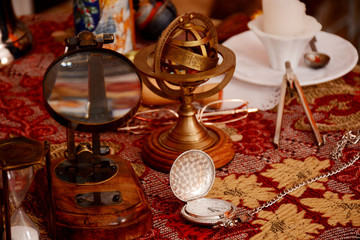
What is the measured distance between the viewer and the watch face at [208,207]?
0.72 metres

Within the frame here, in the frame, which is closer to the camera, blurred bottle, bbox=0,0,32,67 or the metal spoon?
the metal spoon

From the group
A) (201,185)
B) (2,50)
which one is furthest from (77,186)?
(2,50)

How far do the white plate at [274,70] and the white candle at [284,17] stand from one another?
0.30 feet

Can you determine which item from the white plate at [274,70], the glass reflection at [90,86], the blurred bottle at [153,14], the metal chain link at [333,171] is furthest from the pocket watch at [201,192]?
the blurred bottle at [153,14]

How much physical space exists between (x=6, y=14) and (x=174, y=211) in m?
0.74

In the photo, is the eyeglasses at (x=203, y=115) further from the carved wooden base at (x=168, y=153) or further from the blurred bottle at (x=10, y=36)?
the blurred bottle at (x=10, y=36)

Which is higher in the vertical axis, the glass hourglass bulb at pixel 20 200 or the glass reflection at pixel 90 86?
the glass reflection at pixel 90 86

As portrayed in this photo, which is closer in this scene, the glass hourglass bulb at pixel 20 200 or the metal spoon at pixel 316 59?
the glass hourglass bulb at pixel 20 200

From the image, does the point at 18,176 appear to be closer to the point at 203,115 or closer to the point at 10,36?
the point at 203,115

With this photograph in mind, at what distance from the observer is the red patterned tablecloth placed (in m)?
0.72

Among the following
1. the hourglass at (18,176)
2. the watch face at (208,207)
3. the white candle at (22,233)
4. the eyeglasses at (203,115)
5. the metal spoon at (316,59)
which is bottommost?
the eyeglasses at (203,115)

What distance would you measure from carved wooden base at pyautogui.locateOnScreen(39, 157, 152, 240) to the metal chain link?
0.14 m

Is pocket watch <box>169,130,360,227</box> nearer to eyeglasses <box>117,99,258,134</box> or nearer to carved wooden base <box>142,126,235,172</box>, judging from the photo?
carved wooden base <box>142,126,235,172</box>

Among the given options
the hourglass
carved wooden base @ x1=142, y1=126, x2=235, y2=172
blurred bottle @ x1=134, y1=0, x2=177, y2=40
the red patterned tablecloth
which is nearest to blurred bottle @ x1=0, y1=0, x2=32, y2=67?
the red patterned tablecloth
